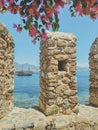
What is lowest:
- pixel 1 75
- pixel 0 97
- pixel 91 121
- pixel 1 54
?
pixel 91 121

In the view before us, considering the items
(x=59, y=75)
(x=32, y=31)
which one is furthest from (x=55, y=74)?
(x=32, y=31)

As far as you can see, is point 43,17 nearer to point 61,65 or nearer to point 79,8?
point 79,8

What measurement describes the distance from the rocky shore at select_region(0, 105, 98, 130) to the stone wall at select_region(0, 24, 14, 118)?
0.79 feet

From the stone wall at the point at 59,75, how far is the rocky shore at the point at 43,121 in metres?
0.19

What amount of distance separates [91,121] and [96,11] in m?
4.30

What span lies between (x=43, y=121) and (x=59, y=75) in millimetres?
1080

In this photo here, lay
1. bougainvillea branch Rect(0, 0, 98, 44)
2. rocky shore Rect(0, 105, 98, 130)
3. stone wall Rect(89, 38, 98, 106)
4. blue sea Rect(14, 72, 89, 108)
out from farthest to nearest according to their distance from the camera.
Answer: blue sea Rect(14, 72, 89, 108)
stone wall Rect(89, 38, 98, 106)
rocky shore Rect(0, 105, 98, 130)
bougainvillea branch Rect(0, 0, 98, 44)

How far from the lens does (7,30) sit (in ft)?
19.7

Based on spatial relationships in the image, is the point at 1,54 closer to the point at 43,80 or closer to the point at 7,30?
the point at 7,30

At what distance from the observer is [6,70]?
593 cm

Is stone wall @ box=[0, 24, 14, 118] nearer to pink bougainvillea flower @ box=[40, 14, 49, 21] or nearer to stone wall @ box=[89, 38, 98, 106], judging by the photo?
stone wall @ box=[89, 38, 98, 106]

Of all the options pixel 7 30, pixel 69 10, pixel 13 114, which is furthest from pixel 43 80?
pixel 69 10

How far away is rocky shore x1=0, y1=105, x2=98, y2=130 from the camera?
568 centimetres

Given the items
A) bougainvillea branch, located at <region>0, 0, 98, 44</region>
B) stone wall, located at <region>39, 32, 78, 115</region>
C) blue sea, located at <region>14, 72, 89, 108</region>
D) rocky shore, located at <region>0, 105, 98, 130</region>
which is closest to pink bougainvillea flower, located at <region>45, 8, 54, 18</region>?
bougainvillea branch, located at <region>0, 0, 98, 44</region>
